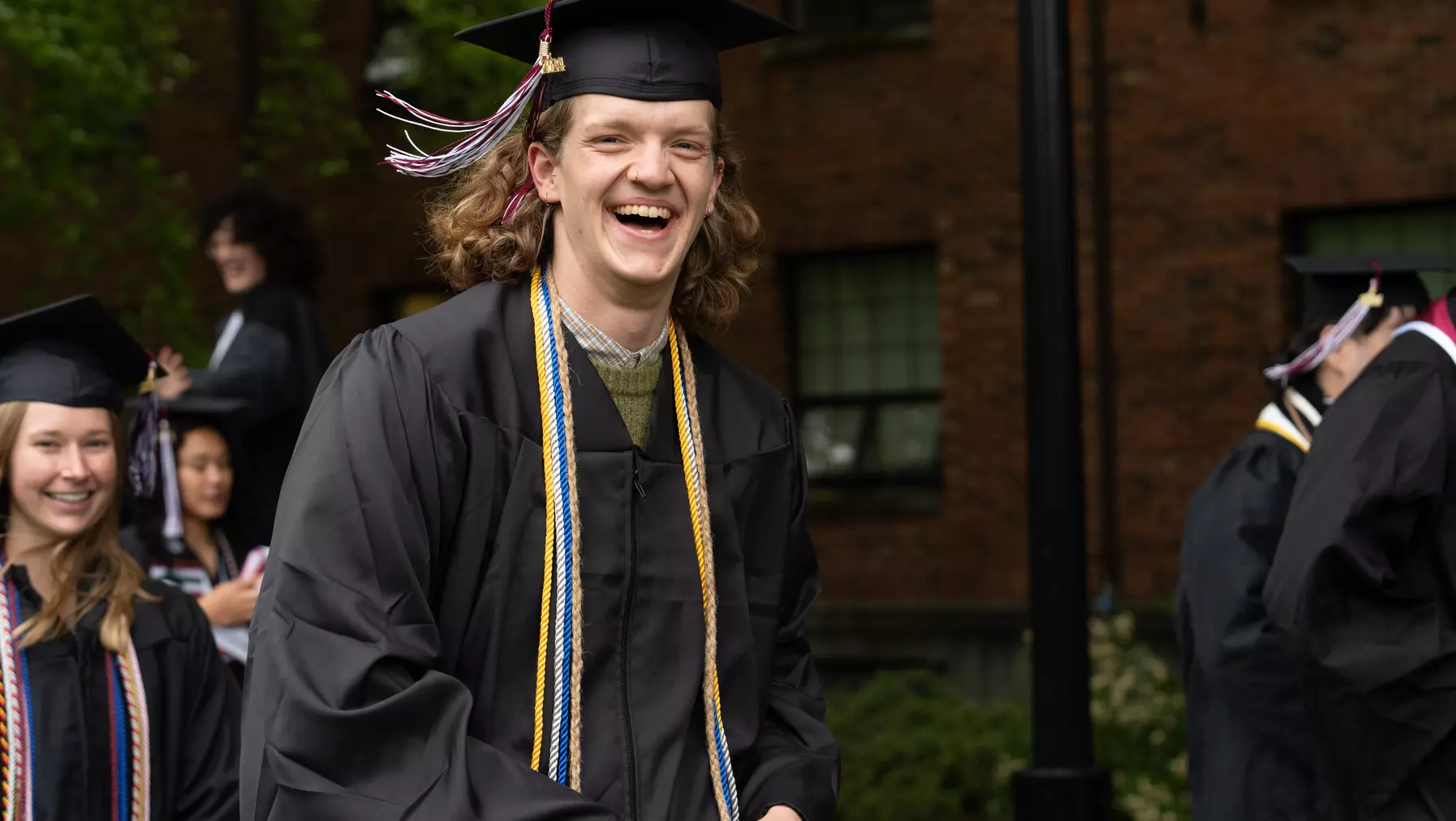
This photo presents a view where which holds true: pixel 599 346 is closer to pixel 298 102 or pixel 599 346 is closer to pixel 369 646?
pixel 369 646

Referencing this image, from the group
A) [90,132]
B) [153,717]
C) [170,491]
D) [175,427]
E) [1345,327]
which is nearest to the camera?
[153,717]

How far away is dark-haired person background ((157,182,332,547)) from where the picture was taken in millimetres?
7312

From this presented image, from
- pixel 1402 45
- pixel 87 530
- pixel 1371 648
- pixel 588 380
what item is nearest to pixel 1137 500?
pixel 1402 45

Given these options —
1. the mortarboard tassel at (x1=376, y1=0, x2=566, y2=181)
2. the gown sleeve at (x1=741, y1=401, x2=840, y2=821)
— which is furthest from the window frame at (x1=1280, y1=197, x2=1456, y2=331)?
the mortarboard tassel at (x1=376, y1=0, x2=566, y2=181)

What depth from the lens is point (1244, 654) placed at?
558 centimetres

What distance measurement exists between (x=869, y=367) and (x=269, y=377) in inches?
298

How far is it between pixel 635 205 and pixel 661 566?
0.58m

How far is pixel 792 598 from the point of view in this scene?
351 cm

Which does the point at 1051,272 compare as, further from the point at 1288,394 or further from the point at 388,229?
the point at 388,229

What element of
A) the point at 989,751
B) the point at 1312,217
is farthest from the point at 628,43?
the point at 1312,217

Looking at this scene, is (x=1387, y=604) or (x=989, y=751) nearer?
(x=1387, y=604)

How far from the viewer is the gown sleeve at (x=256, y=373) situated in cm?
726

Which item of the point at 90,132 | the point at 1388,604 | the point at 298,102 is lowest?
the point at 1388,604

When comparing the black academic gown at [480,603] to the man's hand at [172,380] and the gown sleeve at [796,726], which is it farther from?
the man's hand at [172,380]
